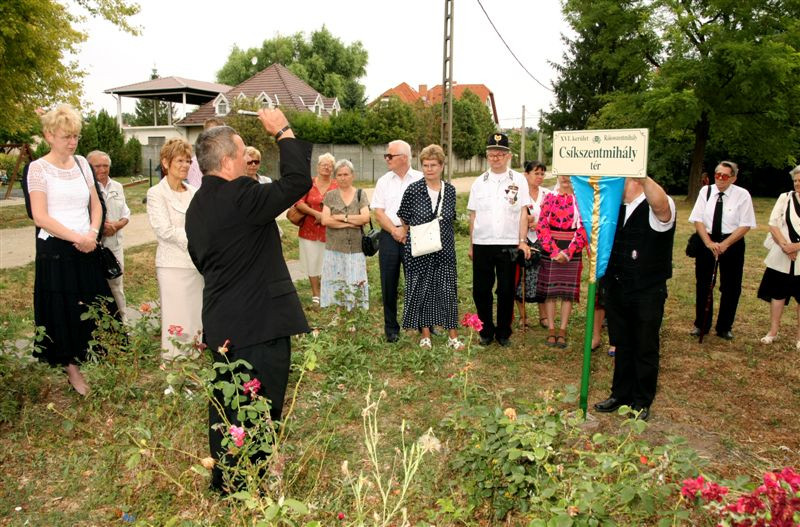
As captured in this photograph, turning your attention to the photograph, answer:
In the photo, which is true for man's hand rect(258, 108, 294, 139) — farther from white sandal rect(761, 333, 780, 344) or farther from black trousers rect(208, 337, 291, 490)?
white sandal rect(761, 333, 780, 344)

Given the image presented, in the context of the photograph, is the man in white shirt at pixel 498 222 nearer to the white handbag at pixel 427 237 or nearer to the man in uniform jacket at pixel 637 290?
the white handbag at pixel 427 237

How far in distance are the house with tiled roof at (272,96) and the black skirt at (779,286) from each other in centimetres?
3832

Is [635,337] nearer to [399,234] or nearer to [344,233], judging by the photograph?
[399,234]

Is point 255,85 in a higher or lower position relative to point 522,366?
higher

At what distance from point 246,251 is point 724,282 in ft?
18.1

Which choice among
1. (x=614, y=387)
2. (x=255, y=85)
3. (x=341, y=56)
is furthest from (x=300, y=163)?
(x=341, y=56)

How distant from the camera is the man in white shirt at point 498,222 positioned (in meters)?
6.02

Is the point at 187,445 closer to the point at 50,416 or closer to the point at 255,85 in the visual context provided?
the point at 50,416

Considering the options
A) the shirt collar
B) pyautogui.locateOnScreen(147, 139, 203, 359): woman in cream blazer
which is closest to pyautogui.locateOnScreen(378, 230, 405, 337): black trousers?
pyautogui.locateOnScreen(147, 139, 203, 359): woman in cream blazer

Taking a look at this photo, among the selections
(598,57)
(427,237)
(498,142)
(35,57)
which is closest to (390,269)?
(427,237)

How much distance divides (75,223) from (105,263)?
0.39 meters

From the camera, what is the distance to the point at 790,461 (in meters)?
4.07

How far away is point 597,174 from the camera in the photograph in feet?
13.9

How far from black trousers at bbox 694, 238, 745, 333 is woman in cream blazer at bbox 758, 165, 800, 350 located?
0.27m
